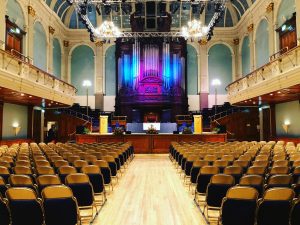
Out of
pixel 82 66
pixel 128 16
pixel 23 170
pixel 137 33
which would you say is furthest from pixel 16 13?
pixel 23 170

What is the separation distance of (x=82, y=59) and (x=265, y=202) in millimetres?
22260

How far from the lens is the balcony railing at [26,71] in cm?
1106

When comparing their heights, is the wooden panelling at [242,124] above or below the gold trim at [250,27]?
below

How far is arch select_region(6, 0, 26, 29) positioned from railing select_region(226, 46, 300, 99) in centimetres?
1237

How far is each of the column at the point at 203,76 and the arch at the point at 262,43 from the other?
4910 millimetres

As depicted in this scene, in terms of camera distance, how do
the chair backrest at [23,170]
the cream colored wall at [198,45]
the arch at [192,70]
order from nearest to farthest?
1. the chair backrest at [23,170]
2. the cream colored wall at [198,45]
3. the arch at [192,70]

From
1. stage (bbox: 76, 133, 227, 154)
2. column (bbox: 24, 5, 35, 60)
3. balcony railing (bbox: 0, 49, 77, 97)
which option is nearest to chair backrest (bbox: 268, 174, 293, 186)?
balcony railing (bbox: 0, 49, 77, 97)

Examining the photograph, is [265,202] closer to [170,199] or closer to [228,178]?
[228,178]

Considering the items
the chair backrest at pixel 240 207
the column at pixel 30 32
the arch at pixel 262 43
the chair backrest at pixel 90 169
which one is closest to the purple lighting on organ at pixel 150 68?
the arch at pixel 262 43

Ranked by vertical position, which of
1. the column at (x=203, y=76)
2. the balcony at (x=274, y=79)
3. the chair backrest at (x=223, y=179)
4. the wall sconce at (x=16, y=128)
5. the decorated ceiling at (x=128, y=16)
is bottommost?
the chair backrest at (x=223, y=179)

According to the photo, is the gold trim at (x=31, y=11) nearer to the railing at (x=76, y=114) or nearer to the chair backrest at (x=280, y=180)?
the railing at (x=76, y=114)

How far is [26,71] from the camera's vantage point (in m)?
12.9

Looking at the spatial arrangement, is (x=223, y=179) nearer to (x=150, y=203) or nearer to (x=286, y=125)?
(x=150, y=203)

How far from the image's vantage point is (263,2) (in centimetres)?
1789
